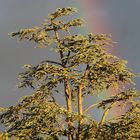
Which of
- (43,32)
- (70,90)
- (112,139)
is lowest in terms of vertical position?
(112,139)

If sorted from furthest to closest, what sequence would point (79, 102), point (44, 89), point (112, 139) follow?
point (79, 102), point (44, 89), point (112, 139)

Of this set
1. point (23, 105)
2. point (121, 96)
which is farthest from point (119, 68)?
point (23, 105)

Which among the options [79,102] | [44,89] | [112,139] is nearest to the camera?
[112,139]

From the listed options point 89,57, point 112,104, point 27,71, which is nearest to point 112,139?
point 112,104

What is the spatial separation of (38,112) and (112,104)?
484cm

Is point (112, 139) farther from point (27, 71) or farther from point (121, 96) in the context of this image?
point (27, 71)

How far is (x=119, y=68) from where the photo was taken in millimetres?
26016

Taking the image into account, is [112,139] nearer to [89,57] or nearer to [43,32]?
[89,57]

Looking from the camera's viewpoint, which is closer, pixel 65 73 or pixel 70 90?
pixel 65 73

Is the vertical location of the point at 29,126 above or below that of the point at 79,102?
below

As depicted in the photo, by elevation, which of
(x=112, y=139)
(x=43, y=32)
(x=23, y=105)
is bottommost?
(x=112, y=139)

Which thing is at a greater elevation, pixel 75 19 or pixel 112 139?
pixel 75 19

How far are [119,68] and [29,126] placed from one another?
19.6 ft

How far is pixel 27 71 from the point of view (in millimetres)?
26641
